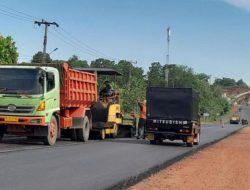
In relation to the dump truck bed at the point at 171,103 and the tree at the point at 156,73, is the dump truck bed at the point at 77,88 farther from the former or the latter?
the tree at the point at 156,73

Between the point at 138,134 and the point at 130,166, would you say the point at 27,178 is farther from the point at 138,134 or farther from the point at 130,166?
the point at 138,134

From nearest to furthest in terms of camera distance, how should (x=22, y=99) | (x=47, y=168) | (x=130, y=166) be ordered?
(x=47, y=168), (x=130, y=166), (x=22, y=99)

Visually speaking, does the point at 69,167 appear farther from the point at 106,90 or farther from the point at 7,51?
the point at 7,51

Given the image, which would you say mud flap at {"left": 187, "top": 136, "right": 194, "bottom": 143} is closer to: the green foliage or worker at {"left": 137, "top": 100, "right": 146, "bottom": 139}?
Result: worker at {"left": 137, "top": 100, "right": 146, "bottom": 139}

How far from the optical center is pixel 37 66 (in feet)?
70.9

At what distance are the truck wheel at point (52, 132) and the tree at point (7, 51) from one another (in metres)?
16.8

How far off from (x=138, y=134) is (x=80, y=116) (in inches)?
237

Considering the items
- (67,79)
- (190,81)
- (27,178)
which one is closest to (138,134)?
(67,79)

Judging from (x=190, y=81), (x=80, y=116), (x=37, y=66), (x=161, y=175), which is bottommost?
(x=161, y=175)

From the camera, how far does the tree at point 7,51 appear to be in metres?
38.2

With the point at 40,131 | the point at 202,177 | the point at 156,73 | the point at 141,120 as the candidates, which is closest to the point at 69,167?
the point at 202,177

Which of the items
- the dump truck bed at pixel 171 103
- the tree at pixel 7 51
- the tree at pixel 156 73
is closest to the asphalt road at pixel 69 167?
the dump truck bed at pixel 171 103

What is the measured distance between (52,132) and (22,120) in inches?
60.1

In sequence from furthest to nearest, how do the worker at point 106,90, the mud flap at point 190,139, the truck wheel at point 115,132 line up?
the truck wheel at point 115,132
the worker at point 106,90
the mud flap at point 190,139
